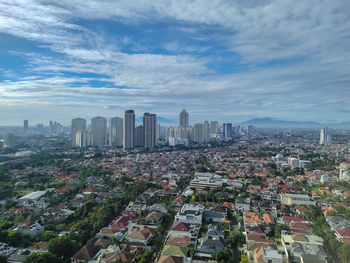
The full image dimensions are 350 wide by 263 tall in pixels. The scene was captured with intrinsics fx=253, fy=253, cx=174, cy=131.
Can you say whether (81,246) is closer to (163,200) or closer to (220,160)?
(163,200)

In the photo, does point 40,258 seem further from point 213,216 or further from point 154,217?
point 213,216

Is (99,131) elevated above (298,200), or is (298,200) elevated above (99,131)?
(99,131)

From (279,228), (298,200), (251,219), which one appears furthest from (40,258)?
(298,200)

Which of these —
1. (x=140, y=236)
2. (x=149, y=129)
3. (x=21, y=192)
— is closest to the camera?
(x=140, y=236)

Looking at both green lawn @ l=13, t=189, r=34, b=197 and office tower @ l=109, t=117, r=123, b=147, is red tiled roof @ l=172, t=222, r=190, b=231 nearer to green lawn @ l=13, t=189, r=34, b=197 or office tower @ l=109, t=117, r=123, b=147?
green lawn @ l=13, t=189, r=34, b=197

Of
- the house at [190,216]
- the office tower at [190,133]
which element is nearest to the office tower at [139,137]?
the office tower at [190,133]

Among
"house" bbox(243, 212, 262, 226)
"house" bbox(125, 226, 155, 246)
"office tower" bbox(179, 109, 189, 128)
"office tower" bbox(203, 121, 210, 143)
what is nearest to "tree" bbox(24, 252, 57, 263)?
"house" bbox(125, 226, 155, 246)

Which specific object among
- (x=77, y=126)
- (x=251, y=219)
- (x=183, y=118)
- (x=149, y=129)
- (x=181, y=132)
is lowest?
(x=251, y=219)
